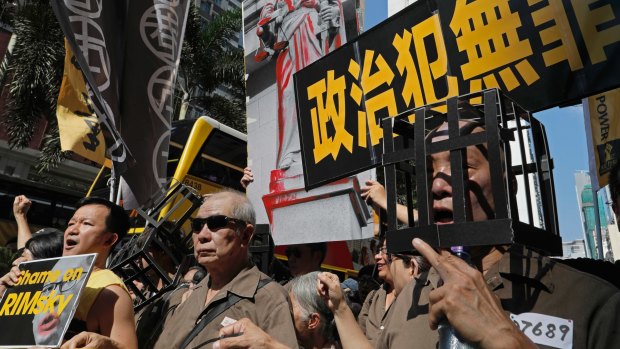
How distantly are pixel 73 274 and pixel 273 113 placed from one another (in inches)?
141

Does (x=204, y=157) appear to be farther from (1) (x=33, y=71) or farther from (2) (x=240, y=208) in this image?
(1) (x=33, y=71)

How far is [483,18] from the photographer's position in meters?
2.85

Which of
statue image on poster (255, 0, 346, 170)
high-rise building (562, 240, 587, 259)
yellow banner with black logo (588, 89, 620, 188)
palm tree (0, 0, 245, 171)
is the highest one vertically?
palm tree (0, 0, 245, 171)

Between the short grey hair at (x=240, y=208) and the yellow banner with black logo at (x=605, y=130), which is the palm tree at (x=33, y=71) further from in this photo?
the yellow banner with black logo at (x=605, y=130)

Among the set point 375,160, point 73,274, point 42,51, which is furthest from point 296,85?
Answer: point 42,51

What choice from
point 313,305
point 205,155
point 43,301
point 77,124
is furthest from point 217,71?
point 43,301

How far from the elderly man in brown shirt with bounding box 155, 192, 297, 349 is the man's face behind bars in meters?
1.14

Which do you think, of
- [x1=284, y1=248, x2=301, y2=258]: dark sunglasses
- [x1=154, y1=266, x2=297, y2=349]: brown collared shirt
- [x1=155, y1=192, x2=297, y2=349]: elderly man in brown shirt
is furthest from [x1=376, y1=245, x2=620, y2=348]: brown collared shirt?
[x1=284, y1=248, x2=301, y2=258]: dark sunglasses

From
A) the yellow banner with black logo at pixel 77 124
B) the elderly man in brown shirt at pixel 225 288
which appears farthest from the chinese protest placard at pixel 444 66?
the yellow banner with black logo at pixel 77 124

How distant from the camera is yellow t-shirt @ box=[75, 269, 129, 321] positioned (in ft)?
8.11

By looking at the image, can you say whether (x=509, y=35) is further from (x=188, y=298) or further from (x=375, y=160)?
(x=188, y=298)

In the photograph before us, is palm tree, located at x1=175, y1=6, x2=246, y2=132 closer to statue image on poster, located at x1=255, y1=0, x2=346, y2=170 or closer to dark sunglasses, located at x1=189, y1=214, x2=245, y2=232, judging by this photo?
statue image on poster, located at x1=255, y1=0, x2=346, y2=170

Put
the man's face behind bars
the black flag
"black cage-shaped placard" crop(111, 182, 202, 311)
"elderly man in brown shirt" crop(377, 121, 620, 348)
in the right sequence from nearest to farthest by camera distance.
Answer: "elderly man in brown shirt" crop(377, 121, 620, 348) < the man's face behind bars < "black cage-shaped placard" crop(111, 182, 202, 311) < the black flag

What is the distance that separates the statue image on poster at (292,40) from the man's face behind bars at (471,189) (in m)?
3.64
